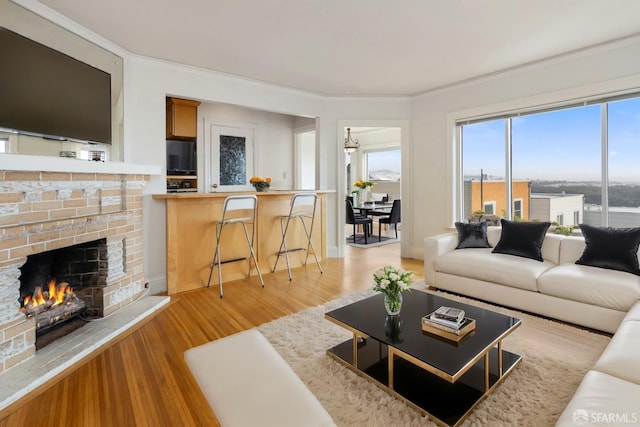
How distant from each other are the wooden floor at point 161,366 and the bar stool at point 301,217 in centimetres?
59

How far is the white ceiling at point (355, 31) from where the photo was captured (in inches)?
101

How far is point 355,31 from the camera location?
2.98 meters

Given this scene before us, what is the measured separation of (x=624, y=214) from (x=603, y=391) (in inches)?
120

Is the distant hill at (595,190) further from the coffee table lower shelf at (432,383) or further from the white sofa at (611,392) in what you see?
the coffee table lower shelf at (432,383)

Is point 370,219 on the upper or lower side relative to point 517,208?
lower

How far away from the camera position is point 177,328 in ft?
8.96

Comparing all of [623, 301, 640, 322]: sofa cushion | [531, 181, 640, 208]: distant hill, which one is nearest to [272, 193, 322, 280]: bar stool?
[531, 181, 640, 208]: distant hill

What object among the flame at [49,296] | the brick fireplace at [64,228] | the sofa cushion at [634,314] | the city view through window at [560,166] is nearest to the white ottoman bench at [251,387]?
the brick fireplace at [64,228]

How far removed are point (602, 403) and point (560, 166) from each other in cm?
345

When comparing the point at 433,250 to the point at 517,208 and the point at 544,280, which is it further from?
the point at 517,208

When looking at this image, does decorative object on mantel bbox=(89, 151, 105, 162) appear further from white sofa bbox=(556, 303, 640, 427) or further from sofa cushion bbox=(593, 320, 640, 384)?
sofa cushion bbox=(593, 320, 640, 384)

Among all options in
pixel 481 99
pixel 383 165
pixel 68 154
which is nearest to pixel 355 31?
pixel 481 99

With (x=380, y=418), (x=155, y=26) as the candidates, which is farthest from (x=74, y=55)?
(x=380, y=418)

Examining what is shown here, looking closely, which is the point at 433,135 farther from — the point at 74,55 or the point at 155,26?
the point at 74,55
